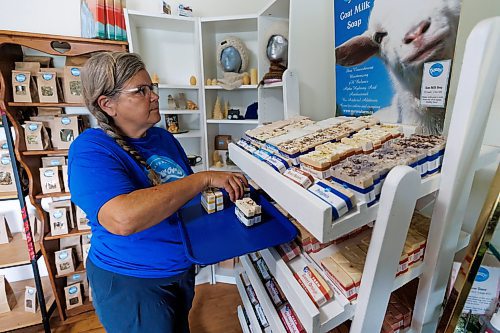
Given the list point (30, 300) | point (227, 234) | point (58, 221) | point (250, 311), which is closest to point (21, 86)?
point (58, 221)

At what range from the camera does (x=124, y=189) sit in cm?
75

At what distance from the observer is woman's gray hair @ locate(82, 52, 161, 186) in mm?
885

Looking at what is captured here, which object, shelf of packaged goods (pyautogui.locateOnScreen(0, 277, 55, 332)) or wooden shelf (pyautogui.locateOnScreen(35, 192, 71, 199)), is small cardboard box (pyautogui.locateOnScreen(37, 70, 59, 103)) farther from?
shelf of packaged goods (pyautogui.locateOnScreen(0, 277, 55, 332))

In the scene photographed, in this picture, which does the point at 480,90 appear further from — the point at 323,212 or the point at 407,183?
the point at 323,212

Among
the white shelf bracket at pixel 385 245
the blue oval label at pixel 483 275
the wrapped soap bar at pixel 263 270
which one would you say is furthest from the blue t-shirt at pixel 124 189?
the blue oval label at pixel 483 275

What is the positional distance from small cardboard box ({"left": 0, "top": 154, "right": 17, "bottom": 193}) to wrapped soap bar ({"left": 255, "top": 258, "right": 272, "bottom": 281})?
1712 mm

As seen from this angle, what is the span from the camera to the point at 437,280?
23.4 inches

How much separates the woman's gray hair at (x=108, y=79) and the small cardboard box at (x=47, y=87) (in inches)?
38.4

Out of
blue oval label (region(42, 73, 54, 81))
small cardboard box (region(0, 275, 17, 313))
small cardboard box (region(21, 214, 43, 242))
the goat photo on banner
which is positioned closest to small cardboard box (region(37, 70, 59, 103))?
blue oval label (region(42, 73, 54, 81))

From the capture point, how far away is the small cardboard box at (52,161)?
69.9 inches

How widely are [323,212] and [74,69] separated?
1.89 metres

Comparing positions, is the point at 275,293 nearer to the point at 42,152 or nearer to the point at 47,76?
the point at 42,152

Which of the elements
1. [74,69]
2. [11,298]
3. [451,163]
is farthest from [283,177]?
[11,298]

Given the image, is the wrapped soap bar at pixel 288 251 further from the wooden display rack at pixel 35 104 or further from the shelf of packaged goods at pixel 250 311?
the wooden display rack at pixel 35 104
